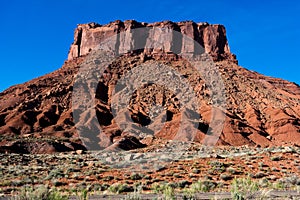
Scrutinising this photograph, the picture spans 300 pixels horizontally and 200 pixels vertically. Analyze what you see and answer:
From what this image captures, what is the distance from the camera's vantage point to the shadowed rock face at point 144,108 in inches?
2232

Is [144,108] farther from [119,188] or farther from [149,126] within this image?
[119,188]

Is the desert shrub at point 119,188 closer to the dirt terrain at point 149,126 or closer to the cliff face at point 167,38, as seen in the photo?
the dirt terrain at point 149,126

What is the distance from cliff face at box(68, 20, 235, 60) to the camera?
359 feet

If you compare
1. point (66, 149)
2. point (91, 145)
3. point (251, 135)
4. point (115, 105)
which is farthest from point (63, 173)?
point (115, 105)

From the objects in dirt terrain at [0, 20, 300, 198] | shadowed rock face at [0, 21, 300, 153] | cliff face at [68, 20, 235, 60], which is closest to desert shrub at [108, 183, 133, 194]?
dirt terrain at [0, 20, 300, 198]

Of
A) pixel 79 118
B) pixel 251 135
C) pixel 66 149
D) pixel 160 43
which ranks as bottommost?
pixel 66 149

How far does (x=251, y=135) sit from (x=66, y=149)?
107 ft

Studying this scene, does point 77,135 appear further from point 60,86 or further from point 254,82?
point 254,82

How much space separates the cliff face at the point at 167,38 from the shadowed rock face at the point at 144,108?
165cm

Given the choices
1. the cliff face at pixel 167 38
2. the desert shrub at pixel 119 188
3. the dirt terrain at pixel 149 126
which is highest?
the cliff face at pixel 167 38

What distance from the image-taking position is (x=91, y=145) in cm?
5544

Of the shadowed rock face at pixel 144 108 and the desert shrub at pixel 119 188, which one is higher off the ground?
the shadowed rock face at pixel 144 108

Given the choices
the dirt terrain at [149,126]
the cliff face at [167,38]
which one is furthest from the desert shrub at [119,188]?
the cliff face at [167,38]

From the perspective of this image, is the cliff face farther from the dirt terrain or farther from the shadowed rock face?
the shadowed rock face
